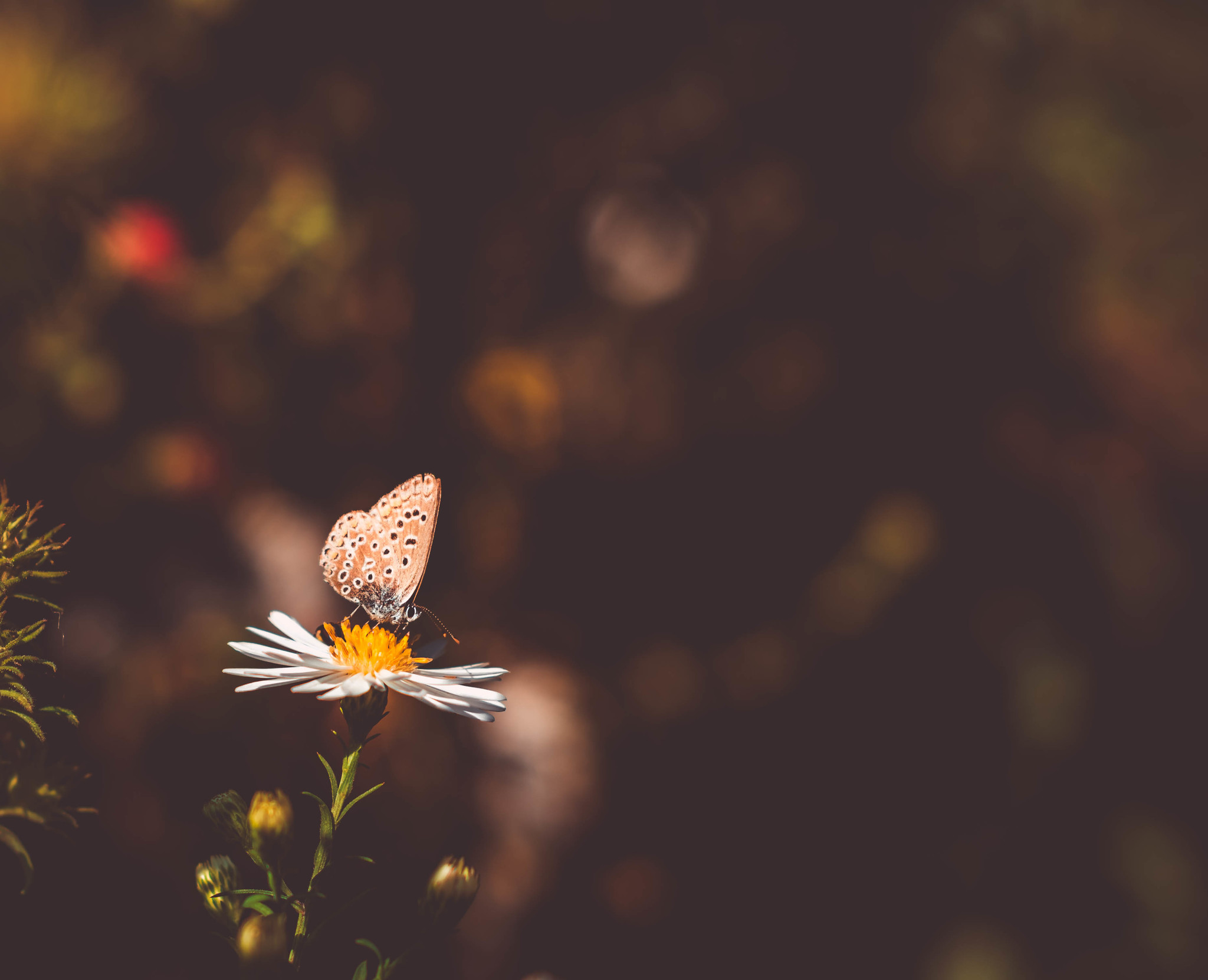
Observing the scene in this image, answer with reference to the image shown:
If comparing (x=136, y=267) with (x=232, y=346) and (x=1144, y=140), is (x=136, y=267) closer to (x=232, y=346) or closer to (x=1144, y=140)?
(x=232, y=346)

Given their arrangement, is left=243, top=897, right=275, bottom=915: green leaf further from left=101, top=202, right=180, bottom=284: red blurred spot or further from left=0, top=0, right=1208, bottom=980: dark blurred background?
left=101, top=202, right=180, bottom=284: red blurred spot

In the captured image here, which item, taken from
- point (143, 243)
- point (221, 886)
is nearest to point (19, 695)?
point (221, 886)

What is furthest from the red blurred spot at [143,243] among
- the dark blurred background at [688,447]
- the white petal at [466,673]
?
the white petal at [466,673]

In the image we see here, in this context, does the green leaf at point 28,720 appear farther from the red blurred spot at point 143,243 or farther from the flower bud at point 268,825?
the red blurred spot at point 143,243

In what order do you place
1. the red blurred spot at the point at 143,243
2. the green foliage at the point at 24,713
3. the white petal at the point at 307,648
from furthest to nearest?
1. the red blurred spot at the point at 143,243
2. the white petal at the point at 307,648
3. the green foliage at the point at 24,713

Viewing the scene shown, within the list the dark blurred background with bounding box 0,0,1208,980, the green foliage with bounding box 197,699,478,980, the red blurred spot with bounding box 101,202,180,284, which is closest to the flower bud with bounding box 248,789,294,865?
the green foliage with bounding box 197,699,478,980

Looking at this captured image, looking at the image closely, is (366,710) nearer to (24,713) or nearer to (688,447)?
(24,713)
